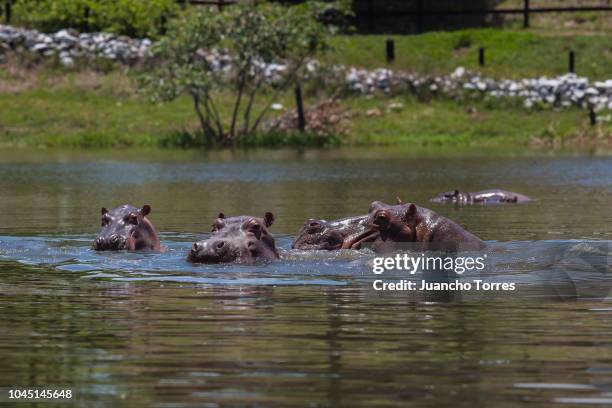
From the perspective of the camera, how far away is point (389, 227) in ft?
44.7

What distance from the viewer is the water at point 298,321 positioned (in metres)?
7.93

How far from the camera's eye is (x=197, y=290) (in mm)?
12273

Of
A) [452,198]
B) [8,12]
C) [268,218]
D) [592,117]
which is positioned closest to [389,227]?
[268,218]

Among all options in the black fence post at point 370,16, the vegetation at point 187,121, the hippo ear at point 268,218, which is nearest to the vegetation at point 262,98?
the vegetation at point 187,121

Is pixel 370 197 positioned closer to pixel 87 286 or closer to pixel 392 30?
pixel 87 286

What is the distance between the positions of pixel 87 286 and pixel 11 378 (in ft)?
15.0

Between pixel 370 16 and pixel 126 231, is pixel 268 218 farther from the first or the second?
pixel 370 16

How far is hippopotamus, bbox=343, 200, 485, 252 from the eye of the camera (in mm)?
13594

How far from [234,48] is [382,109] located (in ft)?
18.9

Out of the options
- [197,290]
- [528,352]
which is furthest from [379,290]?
[528,352]

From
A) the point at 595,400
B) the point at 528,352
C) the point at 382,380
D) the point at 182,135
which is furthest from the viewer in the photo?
the point at 182,135

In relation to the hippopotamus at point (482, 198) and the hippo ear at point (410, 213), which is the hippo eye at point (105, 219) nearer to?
the hippo ear at point (410, 213)

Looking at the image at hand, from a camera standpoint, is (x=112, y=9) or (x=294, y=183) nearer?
(x=294, y=183)

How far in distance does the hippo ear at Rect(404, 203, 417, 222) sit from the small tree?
105 feet
